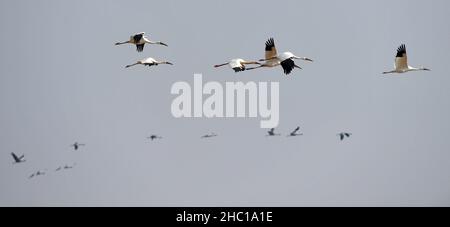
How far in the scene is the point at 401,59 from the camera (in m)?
38.2

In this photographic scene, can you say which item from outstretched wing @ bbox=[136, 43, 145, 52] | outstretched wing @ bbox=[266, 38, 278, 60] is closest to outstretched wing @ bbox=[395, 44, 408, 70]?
outstretched wing @ bbox=[266, 38, 278, 60]

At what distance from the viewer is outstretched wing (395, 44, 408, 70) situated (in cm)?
3791

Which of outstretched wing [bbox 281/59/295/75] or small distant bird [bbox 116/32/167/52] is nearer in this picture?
outstretched wing [bbox 281/59/295/75]

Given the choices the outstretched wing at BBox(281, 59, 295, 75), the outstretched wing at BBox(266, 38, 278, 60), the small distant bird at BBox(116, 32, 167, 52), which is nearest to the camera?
the outstretched wing at BBox(281, 59, 295, 75)

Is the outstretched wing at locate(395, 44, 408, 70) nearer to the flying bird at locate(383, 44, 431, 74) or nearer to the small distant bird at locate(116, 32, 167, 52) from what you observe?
the flying bird at locate(383, 44, 431, 74)

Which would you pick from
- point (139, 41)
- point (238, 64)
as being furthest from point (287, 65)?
point (139, 41)

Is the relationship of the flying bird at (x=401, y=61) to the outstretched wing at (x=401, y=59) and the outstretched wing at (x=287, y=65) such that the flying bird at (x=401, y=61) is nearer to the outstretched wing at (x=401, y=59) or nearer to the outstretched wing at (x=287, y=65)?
the outstretched wing at (x=401, y=59)

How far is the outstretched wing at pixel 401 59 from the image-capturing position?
37.9 metres

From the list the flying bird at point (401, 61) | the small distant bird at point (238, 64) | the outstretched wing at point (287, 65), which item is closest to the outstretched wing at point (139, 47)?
the small distant bird at point (238, 64)

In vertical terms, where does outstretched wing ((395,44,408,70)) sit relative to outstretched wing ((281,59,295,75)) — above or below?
above
